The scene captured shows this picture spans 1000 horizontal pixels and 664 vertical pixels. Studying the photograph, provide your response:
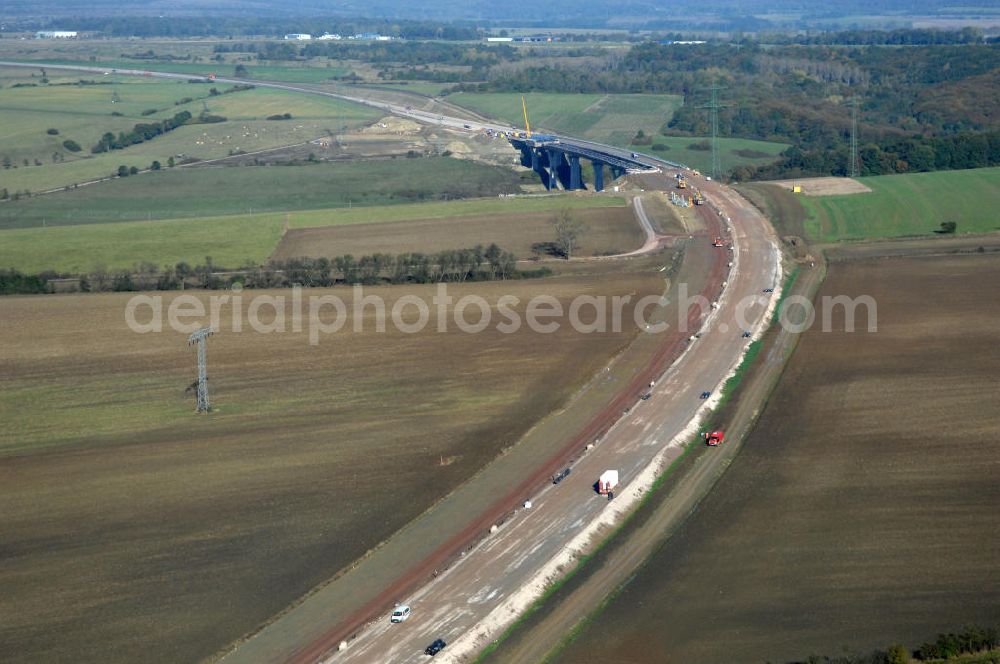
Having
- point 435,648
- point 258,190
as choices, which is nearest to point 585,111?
point 258,190

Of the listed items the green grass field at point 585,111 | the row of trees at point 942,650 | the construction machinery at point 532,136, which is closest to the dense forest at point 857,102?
the green grass field at point 585,111

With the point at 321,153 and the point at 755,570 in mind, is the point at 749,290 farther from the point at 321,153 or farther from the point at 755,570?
the point at 321,153

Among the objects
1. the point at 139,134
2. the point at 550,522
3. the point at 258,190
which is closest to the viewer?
the point at 550,522

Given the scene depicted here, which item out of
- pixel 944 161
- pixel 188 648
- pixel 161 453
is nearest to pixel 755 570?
pixel 188 648

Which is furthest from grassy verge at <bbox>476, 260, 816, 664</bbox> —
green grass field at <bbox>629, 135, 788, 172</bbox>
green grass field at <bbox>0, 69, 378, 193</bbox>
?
green grass field at <bbox>0, 69, 378, 193</bbox>

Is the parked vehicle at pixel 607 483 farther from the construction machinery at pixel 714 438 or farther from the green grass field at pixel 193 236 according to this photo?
the green grass field at pixel 193 236

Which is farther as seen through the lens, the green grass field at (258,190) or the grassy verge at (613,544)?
the green grass field at (258,190)

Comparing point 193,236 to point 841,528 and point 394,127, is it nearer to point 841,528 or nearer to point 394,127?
point 841,528
